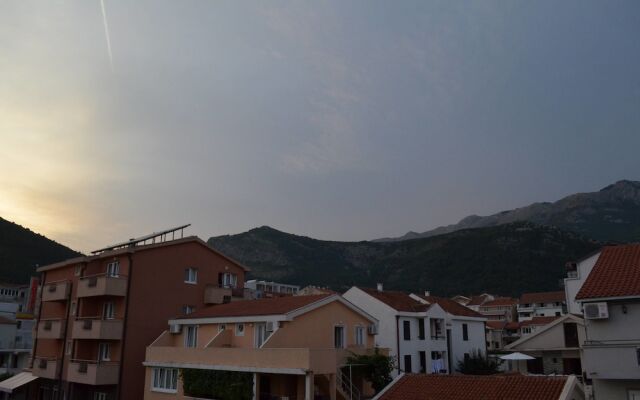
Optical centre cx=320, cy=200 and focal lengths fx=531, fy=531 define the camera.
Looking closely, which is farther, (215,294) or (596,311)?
(215,294)

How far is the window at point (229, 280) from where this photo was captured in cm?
4231

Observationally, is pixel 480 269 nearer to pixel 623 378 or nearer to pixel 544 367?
pixel 544 367

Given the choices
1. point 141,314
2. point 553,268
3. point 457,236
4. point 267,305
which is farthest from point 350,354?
point 457,236

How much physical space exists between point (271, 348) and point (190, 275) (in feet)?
52.0

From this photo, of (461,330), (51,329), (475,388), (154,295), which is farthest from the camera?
(461,330)

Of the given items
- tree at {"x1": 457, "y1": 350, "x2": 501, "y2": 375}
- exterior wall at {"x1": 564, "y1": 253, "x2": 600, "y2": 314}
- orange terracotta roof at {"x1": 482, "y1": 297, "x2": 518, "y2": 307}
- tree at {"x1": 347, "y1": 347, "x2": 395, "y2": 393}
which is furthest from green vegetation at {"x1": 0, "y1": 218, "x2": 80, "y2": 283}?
exterior wall at {"x1": 564, "y1": 253, "x2": 600, "y2": 314}

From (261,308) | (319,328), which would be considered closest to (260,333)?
(261,308)

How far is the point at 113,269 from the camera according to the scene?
3850 cm

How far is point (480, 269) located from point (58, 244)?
10136 centimetres

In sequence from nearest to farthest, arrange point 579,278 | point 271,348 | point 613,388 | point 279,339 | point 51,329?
point 613,388, point 271,348, point 279,339, point 579,278, point 51,329

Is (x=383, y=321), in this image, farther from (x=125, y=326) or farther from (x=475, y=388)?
(x=475, y=388)

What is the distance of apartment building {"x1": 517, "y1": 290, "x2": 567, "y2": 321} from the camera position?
99.3 meters

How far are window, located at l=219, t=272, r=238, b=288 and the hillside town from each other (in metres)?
0.09

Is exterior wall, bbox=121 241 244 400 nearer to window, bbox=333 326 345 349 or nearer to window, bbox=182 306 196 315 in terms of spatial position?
window, bbox=182 306 196 315
